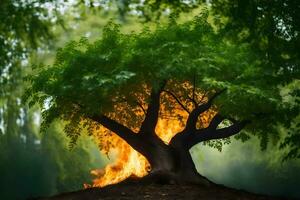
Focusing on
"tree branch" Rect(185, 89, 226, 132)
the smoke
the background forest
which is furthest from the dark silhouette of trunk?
the smoke

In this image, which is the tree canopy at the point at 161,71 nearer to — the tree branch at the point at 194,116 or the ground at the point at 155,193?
the tree branch at the point at 194,116

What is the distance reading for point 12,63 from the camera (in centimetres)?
681

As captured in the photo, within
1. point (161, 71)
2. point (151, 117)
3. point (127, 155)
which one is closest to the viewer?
point (161, 71)

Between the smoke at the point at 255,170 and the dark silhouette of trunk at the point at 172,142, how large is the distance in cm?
861

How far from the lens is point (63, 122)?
86.3ft

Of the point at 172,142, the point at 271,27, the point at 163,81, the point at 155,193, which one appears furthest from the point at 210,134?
the point at 271,27

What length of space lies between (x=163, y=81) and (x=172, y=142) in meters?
2.66

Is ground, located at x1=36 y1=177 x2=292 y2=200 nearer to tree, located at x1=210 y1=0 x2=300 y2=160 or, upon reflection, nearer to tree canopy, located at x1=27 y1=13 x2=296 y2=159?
tree canopy, located at x1=27 y1=13 x2=296 y2=159

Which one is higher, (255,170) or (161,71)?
(161,71)

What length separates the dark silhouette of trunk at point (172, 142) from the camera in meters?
14.8

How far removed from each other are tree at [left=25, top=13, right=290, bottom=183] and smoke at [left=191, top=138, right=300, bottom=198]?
9.66 meters

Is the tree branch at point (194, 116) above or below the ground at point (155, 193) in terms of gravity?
above

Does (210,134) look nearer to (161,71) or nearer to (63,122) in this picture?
(161,71)

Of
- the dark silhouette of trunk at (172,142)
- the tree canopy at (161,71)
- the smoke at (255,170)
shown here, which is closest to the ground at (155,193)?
the dark silhouette of trunk at (172,142)
